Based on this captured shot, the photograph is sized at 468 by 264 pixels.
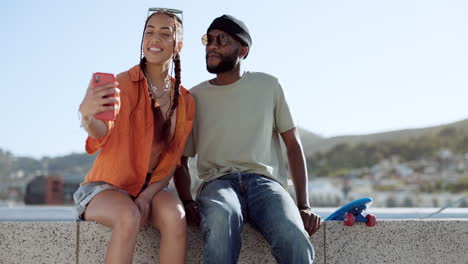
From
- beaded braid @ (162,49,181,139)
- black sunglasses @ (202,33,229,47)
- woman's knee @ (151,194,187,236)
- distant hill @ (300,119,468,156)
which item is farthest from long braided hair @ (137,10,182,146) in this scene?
distant hill @ (300,119,468,156)

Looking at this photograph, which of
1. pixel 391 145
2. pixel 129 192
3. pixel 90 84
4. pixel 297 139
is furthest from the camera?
pixel 391 145

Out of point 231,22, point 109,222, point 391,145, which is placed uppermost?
point 231,22

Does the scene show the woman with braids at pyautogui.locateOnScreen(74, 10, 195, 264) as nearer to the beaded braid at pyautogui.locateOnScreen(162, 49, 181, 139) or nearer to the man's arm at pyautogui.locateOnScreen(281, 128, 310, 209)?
the beaded braid at pyautogui.locateOnScreen(162, 49, 181, 139)

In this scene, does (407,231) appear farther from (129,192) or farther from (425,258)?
(129,192)

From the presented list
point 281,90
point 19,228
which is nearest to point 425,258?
point 281,90

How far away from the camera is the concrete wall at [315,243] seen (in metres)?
3.67

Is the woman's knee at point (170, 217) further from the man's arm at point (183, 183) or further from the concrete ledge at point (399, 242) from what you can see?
the concrete ledge at point (399, 242)

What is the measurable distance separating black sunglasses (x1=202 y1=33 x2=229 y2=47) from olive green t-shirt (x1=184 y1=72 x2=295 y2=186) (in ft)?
0.87

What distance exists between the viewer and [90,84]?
2.86 m

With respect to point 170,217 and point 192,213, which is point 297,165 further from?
point 170,217

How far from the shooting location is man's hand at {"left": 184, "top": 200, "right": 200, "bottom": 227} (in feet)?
11.9

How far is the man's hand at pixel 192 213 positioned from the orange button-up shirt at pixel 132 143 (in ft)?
0.87

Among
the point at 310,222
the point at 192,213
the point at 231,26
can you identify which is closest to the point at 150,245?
the point at 192,213

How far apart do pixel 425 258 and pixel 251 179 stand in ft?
4.51
